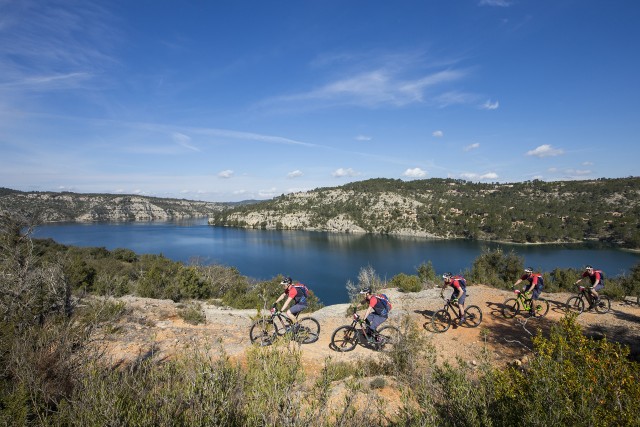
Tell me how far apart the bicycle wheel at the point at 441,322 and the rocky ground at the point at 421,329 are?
200mm

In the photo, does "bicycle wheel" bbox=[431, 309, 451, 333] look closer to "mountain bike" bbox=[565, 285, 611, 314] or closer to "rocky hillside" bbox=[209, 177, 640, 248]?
"mountain bike" bbox=[565, 285, 611, 314]

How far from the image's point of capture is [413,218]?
10756cm

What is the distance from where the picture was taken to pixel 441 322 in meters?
10.5

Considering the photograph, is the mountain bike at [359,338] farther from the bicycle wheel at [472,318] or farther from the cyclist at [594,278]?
the cyclist at [594,278]

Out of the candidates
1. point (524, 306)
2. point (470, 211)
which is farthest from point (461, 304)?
point (470, 211)

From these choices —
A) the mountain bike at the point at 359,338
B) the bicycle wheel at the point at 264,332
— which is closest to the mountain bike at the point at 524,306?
the mountain bike at the point at 359,338

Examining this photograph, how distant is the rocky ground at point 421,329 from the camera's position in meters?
8.25

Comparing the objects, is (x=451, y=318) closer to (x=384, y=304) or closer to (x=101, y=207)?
(x=384, y=304)

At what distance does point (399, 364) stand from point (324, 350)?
2.42 meters

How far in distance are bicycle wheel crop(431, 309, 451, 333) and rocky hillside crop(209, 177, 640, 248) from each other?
81.7 meters

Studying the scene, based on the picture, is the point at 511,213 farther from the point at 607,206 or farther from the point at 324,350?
the point at 324,350

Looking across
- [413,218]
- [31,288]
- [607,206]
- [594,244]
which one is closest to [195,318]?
[31,288]

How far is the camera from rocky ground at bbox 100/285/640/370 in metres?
8.25

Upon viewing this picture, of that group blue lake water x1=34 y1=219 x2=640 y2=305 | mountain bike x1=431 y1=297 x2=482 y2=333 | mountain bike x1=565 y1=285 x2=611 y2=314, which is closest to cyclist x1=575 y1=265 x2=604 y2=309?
mountain bike x1=565 y1=285 x2=611 y2=314
